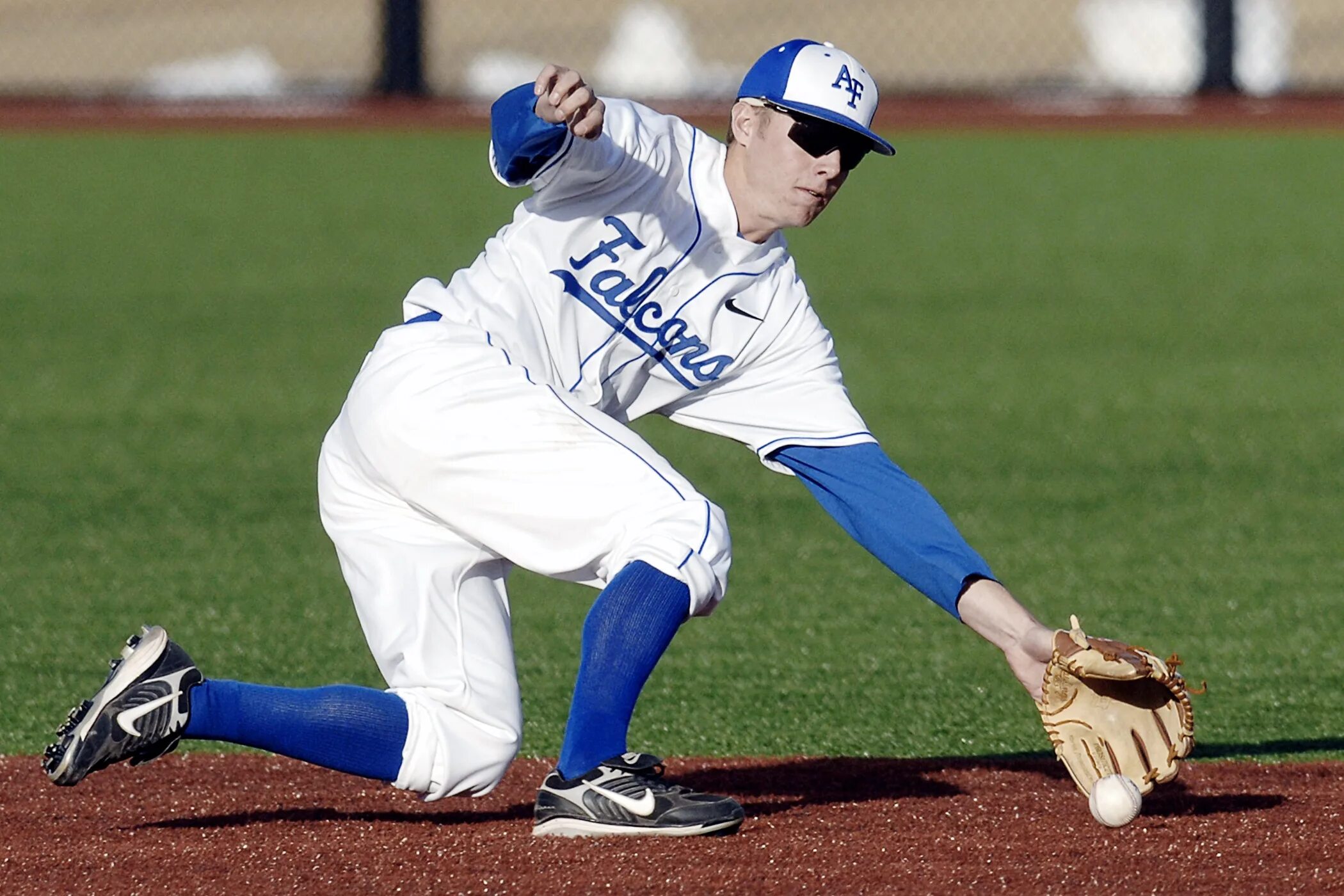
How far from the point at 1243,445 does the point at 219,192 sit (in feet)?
28.7

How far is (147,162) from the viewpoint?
16344mm

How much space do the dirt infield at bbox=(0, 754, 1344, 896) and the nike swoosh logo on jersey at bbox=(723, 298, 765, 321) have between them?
86cm

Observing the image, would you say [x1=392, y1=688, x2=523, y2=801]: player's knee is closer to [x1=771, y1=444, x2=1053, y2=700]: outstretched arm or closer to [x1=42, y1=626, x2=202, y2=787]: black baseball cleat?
[x1=42, y1=626, x2=202, y2=787]: black baseball cleat

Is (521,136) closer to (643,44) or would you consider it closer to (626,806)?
(626,806)

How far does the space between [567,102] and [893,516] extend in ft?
3.05

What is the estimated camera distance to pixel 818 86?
141 inches

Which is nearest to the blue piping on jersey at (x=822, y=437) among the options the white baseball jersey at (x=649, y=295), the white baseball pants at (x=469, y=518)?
the white baseball jersey at (x=649, y=295)

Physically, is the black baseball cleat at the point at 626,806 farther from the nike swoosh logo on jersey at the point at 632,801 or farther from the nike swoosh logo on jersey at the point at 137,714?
the nike swoosh logo on jersey at the point at 137,714

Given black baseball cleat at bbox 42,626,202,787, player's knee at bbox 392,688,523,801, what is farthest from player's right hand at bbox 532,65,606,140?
black baseball cleat at bbox 42,626,202,787

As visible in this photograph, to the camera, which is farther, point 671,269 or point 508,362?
point 671,269

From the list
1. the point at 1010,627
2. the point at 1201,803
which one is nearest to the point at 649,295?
the point at 1010,627

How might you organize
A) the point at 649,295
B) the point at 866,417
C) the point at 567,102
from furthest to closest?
1. the point at 866,417
2. the point at 649,295
3. the point at 567,102

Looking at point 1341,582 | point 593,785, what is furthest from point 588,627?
point 1341,582

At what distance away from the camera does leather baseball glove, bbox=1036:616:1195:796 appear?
356 cm
